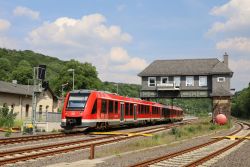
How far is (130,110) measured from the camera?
3491 centimetres

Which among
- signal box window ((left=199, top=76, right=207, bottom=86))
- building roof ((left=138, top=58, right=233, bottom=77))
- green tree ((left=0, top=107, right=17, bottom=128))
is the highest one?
building roof ((left=138, top=58, right=233, bottom=77))

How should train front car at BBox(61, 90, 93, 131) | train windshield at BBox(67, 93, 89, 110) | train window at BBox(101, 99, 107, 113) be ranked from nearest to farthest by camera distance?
train front car at BBox(61, 90, 93, 131)
train windshield at BBox(67, 93, 89, 110)
train window at BBox(101, 99, 107, 113)

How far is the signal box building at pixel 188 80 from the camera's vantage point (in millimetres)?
52625

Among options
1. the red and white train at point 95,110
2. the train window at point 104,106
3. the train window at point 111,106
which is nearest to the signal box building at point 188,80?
the red and white train at point 95,110

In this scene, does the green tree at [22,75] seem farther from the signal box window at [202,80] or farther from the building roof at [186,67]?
the signal box window at [202,80]

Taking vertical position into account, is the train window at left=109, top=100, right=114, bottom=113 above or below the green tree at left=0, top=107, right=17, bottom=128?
above

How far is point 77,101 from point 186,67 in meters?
33.3

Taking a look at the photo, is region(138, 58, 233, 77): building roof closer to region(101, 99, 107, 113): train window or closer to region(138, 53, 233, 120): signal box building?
region(138, 53, 233, 120): signal box building

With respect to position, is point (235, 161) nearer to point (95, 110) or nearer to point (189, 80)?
point (95, 110)

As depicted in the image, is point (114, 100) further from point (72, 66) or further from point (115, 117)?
point (72, 66)

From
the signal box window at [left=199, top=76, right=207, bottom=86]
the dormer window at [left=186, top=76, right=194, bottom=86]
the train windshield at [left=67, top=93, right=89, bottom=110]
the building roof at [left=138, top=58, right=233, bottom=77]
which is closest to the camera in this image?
the train windshield at [left=67, top=93, right=89, bottom=110]

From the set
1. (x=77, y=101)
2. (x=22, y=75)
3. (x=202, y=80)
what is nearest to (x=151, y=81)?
(x=202, y=80)

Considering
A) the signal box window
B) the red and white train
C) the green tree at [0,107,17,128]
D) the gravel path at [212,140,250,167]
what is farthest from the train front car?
the signal box window

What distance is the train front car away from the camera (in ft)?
82.9
